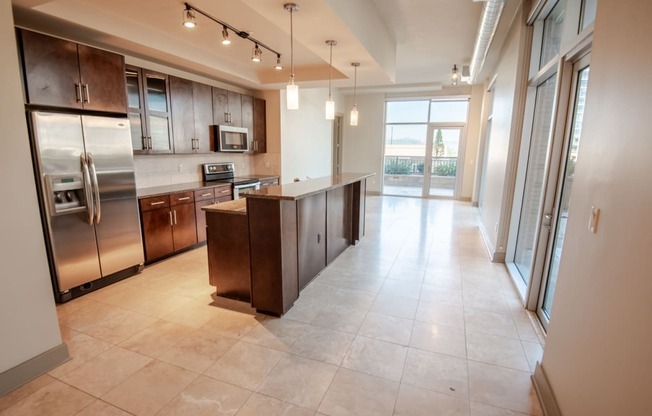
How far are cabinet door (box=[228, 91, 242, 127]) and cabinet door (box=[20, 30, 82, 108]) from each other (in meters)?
2.46

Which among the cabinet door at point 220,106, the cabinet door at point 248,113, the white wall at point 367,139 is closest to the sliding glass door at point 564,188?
the cabinet door at point 220,106

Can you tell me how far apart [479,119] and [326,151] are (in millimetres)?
4136

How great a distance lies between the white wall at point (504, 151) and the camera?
3.76m

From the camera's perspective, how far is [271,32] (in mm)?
3664

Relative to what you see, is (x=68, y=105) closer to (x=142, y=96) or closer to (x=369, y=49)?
(x=142, y=96)

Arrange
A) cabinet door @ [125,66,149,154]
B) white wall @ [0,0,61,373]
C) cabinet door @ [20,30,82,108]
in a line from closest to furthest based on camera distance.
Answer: white wall @ [0,0,61,373]
cabinet door @ [20,30,82,108]
cabinet door @ [125,66,149,154]

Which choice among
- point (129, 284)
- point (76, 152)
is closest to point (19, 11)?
point (76, 152)

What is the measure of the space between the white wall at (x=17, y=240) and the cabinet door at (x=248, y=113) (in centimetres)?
379

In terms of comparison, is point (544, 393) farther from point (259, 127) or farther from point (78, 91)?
point (259, 127)

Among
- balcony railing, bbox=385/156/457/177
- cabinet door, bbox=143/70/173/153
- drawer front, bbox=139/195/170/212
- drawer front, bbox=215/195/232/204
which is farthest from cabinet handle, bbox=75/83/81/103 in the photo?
balcony railing, bbox=385/156/457/177

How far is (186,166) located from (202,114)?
33.3 inches

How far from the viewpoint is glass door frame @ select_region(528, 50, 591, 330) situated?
8.16ft

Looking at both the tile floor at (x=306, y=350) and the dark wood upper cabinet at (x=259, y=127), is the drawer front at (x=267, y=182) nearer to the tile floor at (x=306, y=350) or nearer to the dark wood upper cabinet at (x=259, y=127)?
the dark wood upper cabinet at (x=259, y=127)

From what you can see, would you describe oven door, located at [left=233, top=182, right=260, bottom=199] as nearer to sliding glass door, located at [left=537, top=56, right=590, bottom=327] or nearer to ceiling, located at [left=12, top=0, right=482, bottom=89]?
ceiling, located at [left=12, top=0, right=482, bottom=89]
